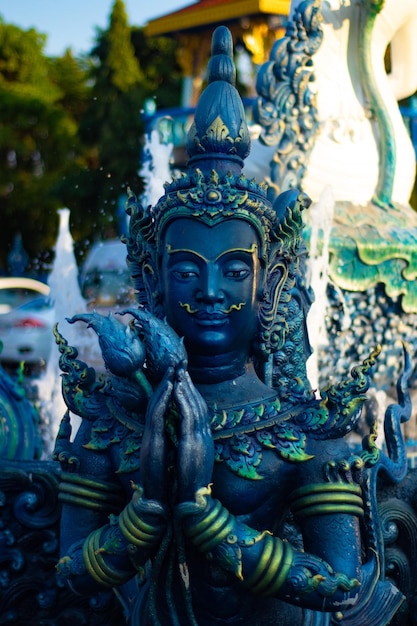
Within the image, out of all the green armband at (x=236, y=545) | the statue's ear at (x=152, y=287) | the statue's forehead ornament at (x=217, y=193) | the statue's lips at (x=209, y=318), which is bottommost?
the green armband at (x=236, y=545)

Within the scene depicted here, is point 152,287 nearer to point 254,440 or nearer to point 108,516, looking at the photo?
point 254,440

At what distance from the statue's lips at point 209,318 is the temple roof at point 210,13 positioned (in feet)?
52.3

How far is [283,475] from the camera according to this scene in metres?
2.17

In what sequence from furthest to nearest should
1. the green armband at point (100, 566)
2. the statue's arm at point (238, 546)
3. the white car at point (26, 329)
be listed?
1. the white car at point (26, 329)
2. the green armband at point (100, 566)
3. the statue's arm at point (238, 546)

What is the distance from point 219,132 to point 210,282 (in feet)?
1.35

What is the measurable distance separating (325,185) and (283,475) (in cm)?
272

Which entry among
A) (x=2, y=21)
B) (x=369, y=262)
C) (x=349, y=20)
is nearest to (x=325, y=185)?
(x=369, y=262)

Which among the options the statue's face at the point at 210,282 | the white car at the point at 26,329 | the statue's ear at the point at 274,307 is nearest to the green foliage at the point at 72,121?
the white car at the point at 26,329

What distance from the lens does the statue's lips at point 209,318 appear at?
2174mm

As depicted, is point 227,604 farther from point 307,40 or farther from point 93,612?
point 307,40

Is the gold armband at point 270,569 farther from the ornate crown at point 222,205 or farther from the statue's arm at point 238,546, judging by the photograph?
the ornate crown at point 222,205

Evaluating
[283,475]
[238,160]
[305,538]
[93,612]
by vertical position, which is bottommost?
[93,612]

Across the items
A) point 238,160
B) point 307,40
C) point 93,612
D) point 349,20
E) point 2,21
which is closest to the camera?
point 238,160

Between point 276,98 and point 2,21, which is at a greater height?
point 2,21
